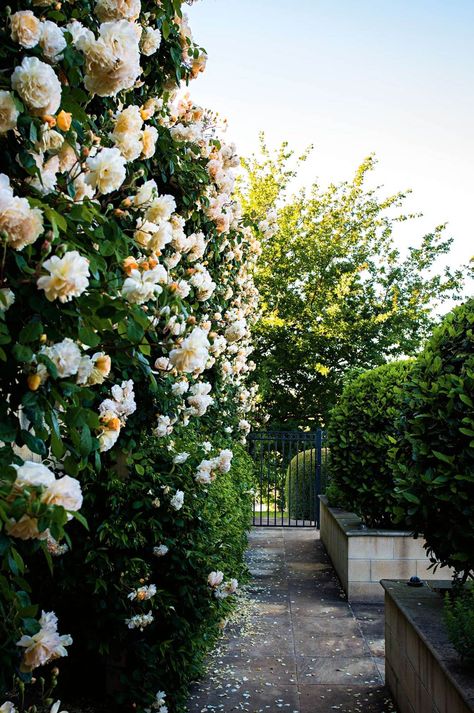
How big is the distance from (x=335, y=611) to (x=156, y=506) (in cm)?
320

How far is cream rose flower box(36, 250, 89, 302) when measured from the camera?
146cm

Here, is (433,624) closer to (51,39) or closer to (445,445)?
(445,445)

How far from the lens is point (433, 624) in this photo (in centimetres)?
354

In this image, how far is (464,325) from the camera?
3.46 metres

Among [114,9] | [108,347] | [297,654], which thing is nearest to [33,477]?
[108,347]

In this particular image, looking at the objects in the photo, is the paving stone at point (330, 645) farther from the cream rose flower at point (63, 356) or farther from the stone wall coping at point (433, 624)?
the cream rose flower at point (63, 356)

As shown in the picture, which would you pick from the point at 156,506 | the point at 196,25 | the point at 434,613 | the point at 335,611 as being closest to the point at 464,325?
the point at 434,613

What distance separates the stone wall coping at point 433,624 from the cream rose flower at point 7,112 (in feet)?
8.27

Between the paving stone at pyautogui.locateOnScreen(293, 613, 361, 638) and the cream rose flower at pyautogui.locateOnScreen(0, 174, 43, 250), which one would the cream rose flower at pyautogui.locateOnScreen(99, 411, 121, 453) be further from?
the paving stone at pyautogui.locateOnScreen(293, 613, 361, 638)

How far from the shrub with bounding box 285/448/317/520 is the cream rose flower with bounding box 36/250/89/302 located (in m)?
10.3

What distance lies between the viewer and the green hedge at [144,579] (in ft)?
11.3

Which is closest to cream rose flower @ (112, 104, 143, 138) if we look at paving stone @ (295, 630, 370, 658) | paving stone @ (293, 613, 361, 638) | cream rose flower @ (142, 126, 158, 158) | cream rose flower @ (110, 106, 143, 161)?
cream rose flower @ (110, 106, 143, 161)

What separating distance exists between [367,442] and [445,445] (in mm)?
3910

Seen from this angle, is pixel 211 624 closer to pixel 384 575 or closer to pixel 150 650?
pixel 150 650
